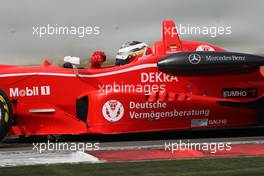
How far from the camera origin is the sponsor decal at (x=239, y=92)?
29.5 ft

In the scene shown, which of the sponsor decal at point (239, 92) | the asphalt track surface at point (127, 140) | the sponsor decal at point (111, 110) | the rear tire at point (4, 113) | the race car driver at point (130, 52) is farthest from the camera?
the race car driver at point (130, 52)

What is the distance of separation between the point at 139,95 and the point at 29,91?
1.77 m

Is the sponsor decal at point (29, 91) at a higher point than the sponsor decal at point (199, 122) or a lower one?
higher

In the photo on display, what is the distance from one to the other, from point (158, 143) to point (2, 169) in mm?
2830

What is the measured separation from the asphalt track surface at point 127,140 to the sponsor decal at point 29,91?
820mm

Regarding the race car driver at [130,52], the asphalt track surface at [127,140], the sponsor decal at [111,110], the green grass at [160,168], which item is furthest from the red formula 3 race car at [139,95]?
the green grass at [160,168]

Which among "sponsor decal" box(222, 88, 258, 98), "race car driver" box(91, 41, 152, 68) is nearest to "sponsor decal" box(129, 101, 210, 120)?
"sponsor decal" box(222, 88, 258, 98)

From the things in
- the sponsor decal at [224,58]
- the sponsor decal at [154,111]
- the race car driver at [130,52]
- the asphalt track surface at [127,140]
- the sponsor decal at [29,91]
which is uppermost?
the race car driver at [130,52]

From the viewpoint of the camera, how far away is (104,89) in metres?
8.72

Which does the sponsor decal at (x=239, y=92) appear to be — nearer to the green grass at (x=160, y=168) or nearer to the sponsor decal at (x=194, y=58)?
the sponsor decal at (x=194, y=58)

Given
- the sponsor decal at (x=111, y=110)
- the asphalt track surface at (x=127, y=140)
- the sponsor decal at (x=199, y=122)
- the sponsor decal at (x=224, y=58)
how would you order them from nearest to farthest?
the asphalt track surface at (x=127, y=140) < the sponsor decal at (x=111, y=110) < the sponsor decal at (x=199, y=122) < the sponsor decal at (x=224, y=58)

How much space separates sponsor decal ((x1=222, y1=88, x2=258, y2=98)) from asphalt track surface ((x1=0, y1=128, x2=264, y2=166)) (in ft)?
2.25

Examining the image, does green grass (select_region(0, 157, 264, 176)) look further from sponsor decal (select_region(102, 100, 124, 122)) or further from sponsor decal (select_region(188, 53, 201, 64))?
sponsor decal (select_region(188, 53, 201, 64))

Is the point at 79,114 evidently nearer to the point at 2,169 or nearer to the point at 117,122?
the point at 117,122
